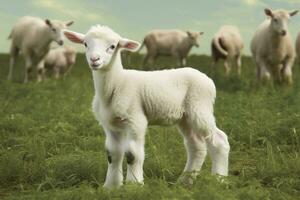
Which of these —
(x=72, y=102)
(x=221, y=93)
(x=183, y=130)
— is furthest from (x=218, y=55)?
(x=183, y=130)

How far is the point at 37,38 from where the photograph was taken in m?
15.8

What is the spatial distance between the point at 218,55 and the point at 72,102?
9.69 metres

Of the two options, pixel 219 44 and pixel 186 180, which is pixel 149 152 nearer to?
pixel 186 180

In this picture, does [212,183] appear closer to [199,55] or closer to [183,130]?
[183,130]

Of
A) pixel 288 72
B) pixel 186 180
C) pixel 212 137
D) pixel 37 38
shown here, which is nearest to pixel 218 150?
pixel 212 137

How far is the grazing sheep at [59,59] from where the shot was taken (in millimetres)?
19656

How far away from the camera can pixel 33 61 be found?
53.4ft

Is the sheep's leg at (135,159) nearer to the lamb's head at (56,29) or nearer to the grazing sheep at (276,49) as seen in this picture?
→ the grazing sheep at (276,49)

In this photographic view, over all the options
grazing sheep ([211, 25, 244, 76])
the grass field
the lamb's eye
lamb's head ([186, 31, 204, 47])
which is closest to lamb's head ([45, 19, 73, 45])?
the grass field

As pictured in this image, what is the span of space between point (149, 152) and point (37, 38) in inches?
398

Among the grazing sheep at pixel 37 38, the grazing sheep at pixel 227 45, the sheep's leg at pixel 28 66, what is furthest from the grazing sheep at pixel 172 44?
the sheep's leg at pixel 28 66

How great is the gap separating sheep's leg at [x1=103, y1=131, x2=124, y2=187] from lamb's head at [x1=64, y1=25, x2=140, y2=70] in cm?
62

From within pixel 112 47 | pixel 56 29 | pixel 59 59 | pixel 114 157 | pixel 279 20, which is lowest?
pixel 59 59

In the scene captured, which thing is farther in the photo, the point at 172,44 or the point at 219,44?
the point at 172,44
